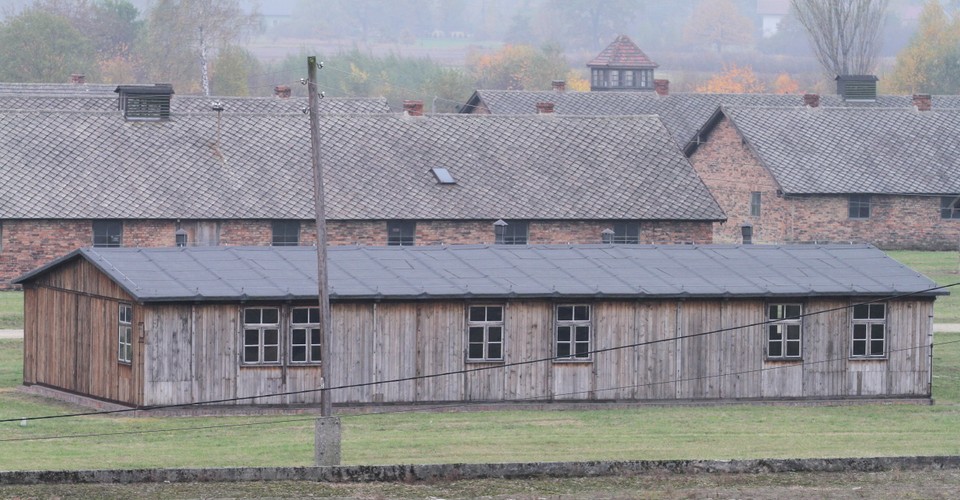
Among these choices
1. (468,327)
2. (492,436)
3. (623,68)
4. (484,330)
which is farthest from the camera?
(623,68)

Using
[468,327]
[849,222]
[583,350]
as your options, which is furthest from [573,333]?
[849,222]

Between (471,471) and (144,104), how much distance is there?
34072 millimetres

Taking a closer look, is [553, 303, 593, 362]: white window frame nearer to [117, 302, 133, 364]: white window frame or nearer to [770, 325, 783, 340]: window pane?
[770, 325, 783, 340]: window pane

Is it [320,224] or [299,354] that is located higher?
[320,224]

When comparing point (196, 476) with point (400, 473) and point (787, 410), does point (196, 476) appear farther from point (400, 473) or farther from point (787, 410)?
point (787, 410)

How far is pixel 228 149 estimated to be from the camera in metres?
57.9

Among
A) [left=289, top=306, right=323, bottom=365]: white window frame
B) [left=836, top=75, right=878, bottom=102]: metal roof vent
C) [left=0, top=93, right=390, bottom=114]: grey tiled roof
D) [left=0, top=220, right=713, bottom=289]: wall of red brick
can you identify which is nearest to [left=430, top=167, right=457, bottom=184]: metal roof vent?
[left=0, top=220, right=713, bottom=289]: wall of red brick

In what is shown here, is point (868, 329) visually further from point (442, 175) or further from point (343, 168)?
point (343, 168)

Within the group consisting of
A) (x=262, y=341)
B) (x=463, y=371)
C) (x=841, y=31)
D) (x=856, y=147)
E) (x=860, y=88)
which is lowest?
(x=463, y=371)

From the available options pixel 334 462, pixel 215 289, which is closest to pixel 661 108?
pixel 215 289

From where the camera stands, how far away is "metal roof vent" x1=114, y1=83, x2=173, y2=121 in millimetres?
58844

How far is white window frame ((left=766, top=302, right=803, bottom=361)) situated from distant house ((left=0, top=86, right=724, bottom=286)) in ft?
43.8

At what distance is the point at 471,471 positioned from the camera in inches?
1080

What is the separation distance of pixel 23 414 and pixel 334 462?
8817 millimetres
